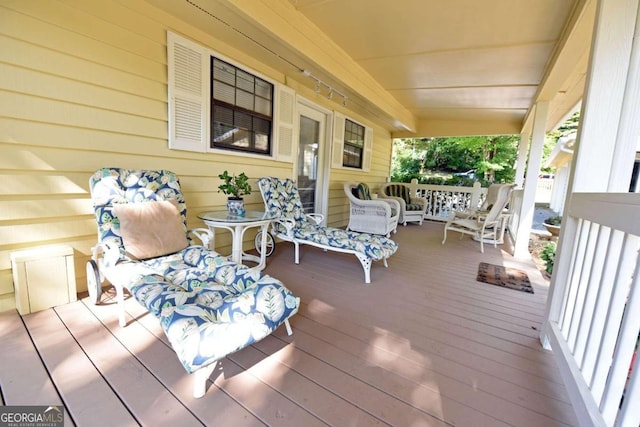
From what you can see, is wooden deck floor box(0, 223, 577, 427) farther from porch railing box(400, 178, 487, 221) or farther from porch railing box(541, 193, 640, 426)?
porch railing box(400, 178, 487, 221)

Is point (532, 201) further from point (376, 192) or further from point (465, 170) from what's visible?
point (465, 170)

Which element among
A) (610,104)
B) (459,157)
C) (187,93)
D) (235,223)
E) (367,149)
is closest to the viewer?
(610,104)

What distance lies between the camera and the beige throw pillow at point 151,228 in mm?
2127

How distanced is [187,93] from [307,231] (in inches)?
79.8

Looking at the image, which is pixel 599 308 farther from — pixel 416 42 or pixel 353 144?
pixel 353 144

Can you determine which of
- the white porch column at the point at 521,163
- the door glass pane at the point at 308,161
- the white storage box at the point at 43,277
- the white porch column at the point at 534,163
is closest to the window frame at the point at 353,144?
the door glass pane at the point at 308,161

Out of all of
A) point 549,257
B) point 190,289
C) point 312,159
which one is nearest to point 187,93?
point 190,289

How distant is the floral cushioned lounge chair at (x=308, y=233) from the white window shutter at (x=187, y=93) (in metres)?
0.97

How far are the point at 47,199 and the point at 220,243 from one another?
1.66m

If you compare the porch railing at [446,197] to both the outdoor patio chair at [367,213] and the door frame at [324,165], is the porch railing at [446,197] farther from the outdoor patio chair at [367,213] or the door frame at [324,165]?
the door frame at [324,165]

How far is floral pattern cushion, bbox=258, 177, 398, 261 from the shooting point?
10.3 ft

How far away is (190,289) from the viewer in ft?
6.05

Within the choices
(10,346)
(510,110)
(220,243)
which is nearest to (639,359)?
(10,346)

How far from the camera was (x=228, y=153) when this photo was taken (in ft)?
11.1
